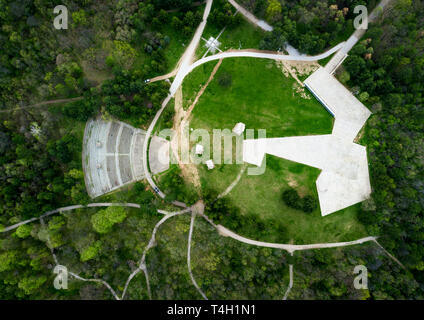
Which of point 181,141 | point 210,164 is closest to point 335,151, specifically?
point 210,164

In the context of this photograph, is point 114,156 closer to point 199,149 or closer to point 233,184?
point 199,149

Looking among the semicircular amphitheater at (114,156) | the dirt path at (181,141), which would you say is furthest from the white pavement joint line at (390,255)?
the semicircular amphitheater at (114,156)

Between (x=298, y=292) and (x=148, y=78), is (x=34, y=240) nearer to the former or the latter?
(x=148, y=78)

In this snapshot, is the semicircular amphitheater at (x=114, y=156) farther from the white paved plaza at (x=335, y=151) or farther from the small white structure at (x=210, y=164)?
the white paved plaza at (x=335, y=151)

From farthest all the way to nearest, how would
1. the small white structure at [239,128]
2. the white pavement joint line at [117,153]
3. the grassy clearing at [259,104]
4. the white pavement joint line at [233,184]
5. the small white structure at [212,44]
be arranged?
the small white structure at [212,44] < the white pavement joint line at [117,153] < the grassy clearing at [259,104] < the white pavement joint line at [233,184] < the small white structure at [239,128]

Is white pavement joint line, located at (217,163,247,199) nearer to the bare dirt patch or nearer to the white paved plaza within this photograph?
the white paved plaza
